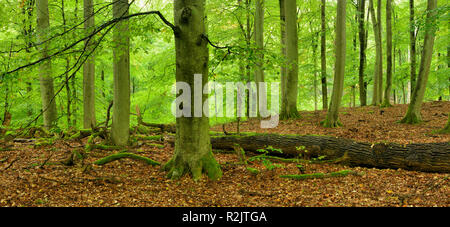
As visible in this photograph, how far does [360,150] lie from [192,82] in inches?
161

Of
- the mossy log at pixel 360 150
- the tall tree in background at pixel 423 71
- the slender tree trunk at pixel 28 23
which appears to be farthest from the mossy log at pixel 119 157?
the tall tree in background at pixel 423 71

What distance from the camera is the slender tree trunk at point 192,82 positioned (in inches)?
187

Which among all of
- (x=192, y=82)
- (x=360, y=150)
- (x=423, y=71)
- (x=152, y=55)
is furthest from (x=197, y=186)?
(x=152, y=55)

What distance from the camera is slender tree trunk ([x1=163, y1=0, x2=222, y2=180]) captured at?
15.5 ft

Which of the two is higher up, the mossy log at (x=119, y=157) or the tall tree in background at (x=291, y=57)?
the tall tree in background at (x=291, y=57)

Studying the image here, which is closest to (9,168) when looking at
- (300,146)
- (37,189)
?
(37,189)

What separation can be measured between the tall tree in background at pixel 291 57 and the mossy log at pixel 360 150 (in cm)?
539

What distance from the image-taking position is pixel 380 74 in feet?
52.0

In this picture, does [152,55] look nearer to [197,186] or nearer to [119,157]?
[119,157]

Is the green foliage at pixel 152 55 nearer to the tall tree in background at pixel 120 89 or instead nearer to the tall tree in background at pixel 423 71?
the tall tree in background at pixel 423 71

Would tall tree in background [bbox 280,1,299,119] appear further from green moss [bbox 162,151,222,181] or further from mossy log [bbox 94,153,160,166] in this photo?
mossy log [bbox 94,153,160,166]

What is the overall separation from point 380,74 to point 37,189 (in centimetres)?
1749

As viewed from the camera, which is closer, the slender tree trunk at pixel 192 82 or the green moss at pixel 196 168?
the slender tree trunk at pixel 192 82

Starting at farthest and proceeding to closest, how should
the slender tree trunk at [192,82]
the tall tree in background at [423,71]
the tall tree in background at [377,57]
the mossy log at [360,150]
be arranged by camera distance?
the tall tree in background at [377,57], the tall tree in background at [423,71], the mossy log at [360,150], the slender tree trunk at [192,82]
